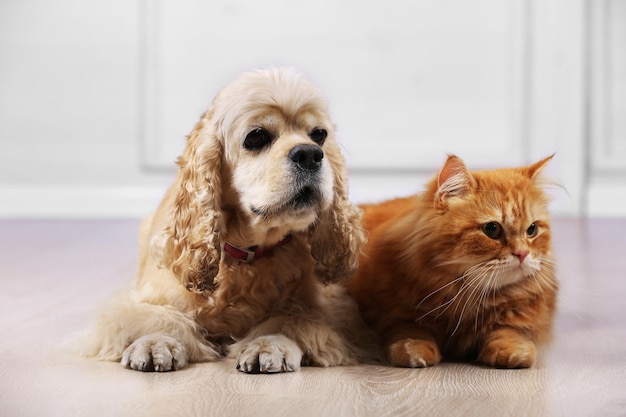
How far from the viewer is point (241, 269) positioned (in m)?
1.76

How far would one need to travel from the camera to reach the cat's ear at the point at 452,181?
167 centimetres

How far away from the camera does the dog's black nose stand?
1608 millimetres

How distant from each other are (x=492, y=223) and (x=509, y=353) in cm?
26

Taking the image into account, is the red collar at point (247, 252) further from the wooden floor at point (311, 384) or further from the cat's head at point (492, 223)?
the cat's head at point (492, 223)

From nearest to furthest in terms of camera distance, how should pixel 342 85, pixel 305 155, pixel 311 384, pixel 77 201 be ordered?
pixel 311 384
pixel 305 155
pixel 77 201
pixel 342 85

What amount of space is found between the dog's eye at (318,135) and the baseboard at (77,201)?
10.6ft

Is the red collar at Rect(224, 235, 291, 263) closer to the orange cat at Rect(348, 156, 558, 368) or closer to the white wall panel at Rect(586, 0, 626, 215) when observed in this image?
the orange cat at Rect(348, 156, 558, 368)

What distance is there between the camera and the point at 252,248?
69.3 inches

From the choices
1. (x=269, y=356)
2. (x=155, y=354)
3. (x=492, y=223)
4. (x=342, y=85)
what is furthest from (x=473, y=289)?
(x=342, y=85)

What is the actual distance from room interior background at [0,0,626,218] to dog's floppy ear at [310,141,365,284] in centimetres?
309

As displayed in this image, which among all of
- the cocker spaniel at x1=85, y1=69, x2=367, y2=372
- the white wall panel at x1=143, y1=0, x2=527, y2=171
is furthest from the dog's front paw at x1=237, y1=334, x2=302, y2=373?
the white wall panel at x1=143, y1=0, x2=527, y2=171

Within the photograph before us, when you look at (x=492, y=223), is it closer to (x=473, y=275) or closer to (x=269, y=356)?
(x=473, y=275)

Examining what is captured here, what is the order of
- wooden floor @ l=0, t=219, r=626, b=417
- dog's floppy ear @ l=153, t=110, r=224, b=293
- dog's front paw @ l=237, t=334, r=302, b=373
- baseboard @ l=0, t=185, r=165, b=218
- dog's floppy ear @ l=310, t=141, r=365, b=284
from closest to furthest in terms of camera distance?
wooden floor @ l=0, t=219, r=626, b=417, dog's front paw @ l=237, t=334, r=302, b=373, dog's floppy ear @ l=153, t=110, r=224, b=293, dog's floppy ear @ l=310, t=141, r=365, b=284, baseboard @ l=0, t=185, r=165, b=218

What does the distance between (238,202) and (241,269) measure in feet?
0.48
